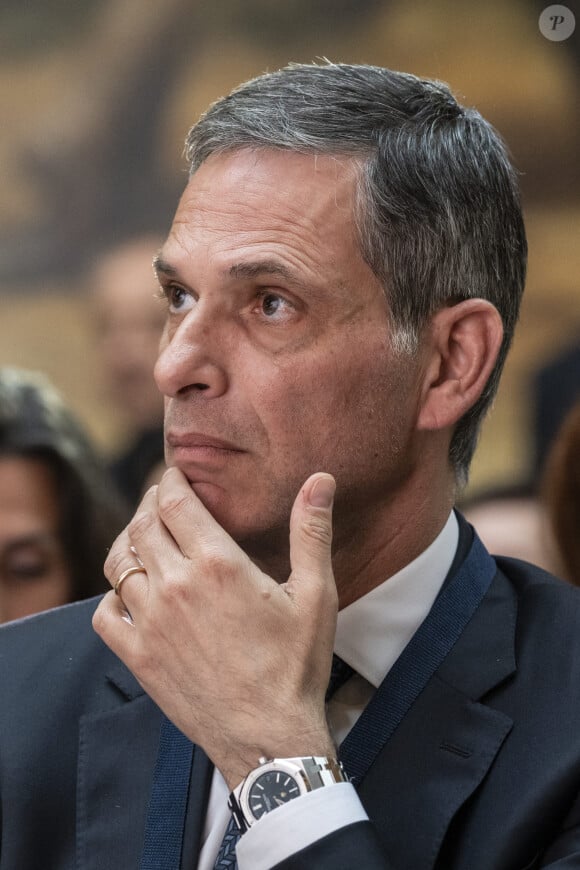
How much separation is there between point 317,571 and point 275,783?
1.12 feet

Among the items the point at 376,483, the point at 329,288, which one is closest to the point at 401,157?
the point at 329,288

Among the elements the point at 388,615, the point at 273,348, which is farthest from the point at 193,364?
the point at 388,615

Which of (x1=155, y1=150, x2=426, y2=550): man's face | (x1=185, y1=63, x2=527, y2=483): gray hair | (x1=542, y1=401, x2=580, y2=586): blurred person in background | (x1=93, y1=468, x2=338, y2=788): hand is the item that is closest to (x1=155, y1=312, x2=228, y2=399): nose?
(x1=155, y1=150, x2=426, y2=550): man's face

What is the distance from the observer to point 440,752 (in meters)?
1.99

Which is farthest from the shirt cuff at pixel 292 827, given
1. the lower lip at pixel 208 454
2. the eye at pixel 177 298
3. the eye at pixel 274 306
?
the eye at pixel 177 298

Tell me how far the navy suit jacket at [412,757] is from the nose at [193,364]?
0.63 m

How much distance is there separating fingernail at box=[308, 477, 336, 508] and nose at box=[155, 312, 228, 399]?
250mm

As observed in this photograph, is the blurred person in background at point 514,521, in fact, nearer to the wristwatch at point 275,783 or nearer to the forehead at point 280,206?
the forehead at point 280,206

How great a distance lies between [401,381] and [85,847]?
1.03 meters

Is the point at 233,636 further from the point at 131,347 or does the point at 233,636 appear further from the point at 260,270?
the point at 131,347

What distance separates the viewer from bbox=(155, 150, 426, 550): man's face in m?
2.02

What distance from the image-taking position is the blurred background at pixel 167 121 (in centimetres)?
349

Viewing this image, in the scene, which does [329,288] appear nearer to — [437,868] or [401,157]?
[401,157]

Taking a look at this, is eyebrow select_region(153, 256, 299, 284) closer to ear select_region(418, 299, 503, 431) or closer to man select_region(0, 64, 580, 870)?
man select_region(0, 64, 580, 870)
